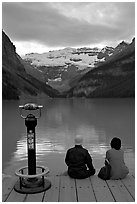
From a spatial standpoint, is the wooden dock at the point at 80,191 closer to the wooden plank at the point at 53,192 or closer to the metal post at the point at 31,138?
the wooden plank at the point at 53,192

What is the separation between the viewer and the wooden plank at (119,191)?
23.0 ft

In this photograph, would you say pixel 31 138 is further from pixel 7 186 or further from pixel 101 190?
pixel 101 190

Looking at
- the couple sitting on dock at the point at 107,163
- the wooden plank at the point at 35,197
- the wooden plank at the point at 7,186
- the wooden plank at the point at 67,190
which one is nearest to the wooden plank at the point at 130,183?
the couple sitting on dock at the point at 107,163

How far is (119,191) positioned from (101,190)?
0.43 m

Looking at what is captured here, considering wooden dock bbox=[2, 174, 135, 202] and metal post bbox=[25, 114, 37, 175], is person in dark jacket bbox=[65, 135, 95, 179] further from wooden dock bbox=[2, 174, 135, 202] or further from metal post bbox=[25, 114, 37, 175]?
metal post bbox=[25, 114, 37, 175]

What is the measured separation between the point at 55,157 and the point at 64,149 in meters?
2.73

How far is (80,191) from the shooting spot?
7.51m

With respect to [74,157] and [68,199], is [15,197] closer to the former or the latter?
[68,199]

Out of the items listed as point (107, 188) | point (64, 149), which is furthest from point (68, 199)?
point (64, 149)

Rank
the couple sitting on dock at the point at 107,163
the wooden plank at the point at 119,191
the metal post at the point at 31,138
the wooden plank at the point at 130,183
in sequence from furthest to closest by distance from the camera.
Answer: the couple sitting on dock at the point at 107,163 < the metal post at the point at 31,138 < the wooden plank at the point at 130,183 < the wooden plank at the point at 119,191

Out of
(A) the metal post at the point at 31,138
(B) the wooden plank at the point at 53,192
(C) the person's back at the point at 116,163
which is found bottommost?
(B) the wooden plank at the point at 53,192

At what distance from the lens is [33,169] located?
26.5 ft

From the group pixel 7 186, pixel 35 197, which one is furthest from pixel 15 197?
pixel 7 186

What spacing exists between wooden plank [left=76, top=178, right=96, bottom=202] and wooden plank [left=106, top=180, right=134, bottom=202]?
0.52 metres
